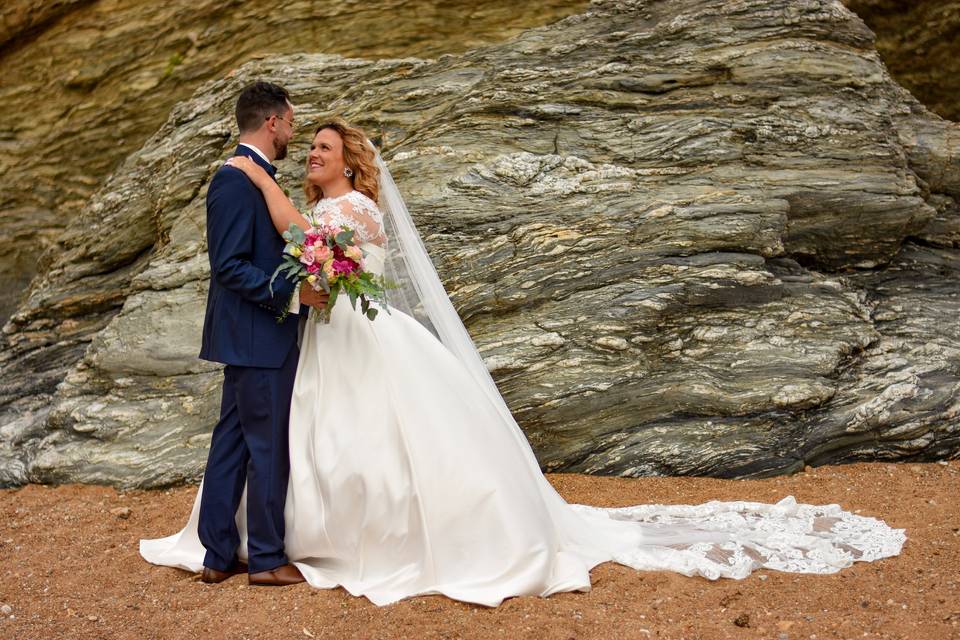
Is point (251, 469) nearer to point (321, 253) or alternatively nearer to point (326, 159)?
point (321, 253)

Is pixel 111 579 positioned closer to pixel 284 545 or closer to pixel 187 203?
pixel 284 545

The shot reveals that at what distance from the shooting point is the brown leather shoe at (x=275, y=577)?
4996 millimetres

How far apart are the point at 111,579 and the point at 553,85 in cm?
545

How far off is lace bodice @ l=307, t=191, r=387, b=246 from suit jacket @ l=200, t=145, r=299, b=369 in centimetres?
35

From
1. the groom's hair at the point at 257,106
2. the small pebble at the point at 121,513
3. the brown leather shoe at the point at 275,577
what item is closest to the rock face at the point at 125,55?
the small pebble at the point at 121,513

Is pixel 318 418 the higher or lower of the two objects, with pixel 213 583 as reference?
higher

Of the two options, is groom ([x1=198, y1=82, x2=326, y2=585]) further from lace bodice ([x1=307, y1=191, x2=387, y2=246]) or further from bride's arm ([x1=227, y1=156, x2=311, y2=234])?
lace bodice ([x1=307, y1=191, x2=387, y2=246])

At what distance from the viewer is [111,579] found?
530 centimetres

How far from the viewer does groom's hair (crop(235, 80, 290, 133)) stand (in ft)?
17.1

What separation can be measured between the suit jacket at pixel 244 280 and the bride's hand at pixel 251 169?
31 millimetres

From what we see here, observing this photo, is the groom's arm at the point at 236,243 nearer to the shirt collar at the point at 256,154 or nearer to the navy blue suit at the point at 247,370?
the navy blue suit at the point at 247,370

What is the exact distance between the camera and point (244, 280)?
491cm

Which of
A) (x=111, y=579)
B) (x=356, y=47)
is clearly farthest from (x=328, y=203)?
(x=356, y=47)

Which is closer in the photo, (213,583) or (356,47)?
(213,583)
